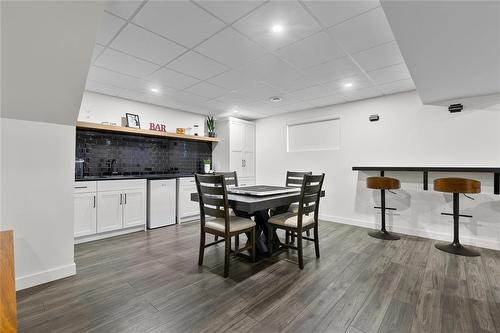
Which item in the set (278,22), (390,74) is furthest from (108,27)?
(390,74)

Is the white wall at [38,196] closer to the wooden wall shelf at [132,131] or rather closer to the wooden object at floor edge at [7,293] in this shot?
the wooden object at floor edge at [7,293]

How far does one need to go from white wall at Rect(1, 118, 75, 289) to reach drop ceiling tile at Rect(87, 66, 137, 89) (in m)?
1.14

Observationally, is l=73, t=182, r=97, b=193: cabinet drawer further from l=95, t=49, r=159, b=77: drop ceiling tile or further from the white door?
the white door

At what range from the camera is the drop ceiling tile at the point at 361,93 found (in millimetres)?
3749

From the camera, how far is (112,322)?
161 cm

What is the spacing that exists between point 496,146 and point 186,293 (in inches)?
168

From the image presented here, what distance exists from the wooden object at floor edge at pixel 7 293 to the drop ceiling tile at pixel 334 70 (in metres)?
3.20

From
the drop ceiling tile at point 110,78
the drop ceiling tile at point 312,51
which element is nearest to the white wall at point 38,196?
the drop ceiling tile at point 110,78

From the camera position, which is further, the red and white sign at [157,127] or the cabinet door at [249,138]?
the cabinet door at [249,138]

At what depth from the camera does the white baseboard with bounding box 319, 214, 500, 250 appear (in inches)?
123

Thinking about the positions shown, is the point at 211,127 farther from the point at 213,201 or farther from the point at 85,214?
the point at 213,201

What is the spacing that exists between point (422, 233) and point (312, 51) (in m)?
3.25

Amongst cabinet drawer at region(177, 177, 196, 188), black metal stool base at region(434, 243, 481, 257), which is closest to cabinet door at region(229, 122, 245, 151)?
cabinet drawer at region(177, 177, 196, 188)

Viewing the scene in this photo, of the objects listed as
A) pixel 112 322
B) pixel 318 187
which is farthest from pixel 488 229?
pixel 112 322
